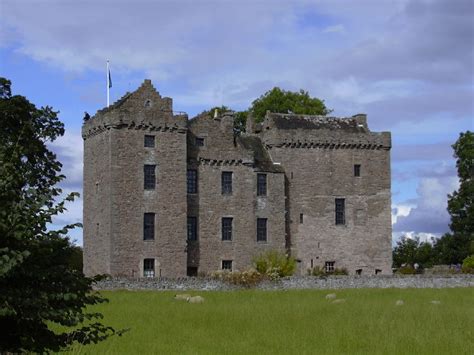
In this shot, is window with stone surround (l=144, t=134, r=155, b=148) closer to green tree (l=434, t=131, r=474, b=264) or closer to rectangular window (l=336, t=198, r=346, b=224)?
rectangular window (l=336, t=198, r=346, b=224)

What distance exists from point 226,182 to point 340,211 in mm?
9242

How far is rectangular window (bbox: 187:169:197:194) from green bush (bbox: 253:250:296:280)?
6280mm

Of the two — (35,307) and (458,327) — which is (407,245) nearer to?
(458,327)

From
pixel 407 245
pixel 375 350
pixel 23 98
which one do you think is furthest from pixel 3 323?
pixel 407 245

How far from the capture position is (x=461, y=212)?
74.6 metres

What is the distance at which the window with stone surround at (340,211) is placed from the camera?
58438 mm

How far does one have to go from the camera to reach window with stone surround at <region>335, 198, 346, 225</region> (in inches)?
2301

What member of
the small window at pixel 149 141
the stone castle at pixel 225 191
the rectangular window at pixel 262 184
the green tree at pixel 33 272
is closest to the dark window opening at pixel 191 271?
the stone castle at pixel 225 191

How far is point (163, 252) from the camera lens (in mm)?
51062

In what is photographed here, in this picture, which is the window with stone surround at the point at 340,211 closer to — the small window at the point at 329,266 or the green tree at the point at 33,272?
the small window at the point at 329,266

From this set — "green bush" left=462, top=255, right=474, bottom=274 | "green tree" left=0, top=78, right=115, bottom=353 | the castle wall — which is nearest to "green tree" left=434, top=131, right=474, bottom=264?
"green bush" left=462, top=255, right=474, bottom=274

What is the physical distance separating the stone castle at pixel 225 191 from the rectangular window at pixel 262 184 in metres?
0.07

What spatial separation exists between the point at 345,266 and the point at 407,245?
24788 millimetres

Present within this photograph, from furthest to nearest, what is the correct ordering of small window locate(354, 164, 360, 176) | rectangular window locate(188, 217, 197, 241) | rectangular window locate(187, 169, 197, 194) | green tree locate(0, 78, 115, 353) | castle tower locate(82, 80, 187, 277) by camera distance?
small window locate(354, 164, 360, 176) < rectangular window locate(187, 169, 197, 194) < rectangular window locate(188, 217, 197, 241) < castle tower locate(82, 80, 187, 277) < green tree locate(0, 78, 115, 353)
